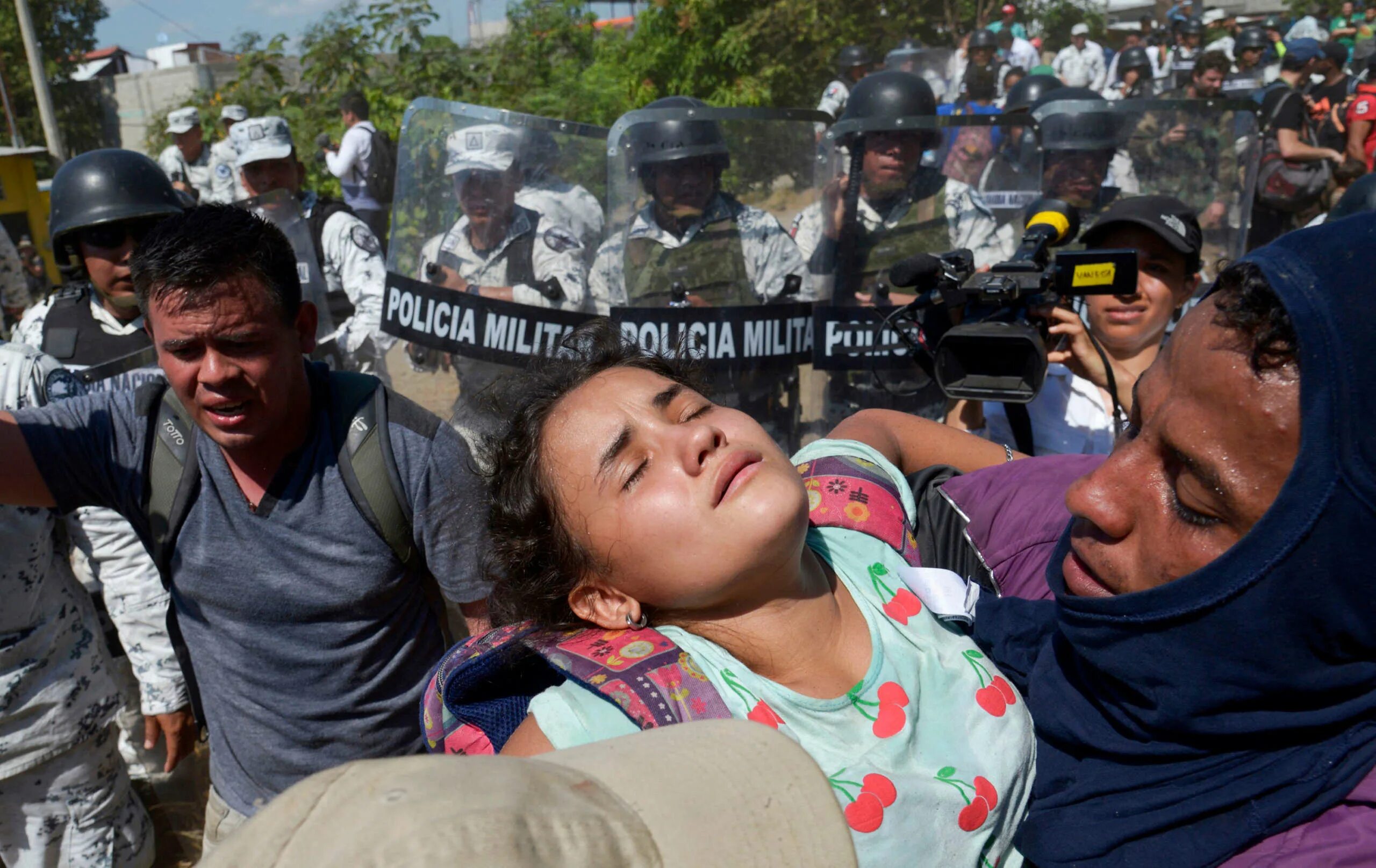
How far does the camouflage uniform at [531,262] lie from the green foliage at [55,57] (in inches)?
912

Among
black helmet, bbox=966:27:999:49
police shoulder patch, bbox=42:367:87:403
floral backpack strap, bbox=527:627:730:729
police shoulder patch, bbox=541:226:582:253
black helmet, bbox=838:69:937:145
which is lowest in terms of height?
police shoulder patch, bbox=42:367:87:403

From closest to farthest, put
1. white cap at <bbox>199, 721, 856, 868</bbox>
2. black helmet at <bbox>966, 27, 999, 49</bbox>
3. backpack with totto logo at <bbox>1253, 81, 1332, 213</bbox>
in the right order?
white cap at <bbox>199, 721, 856, 868</bbox> → backpack with totto logo at <bbox>1253, 81, 1332, 213</bbox> → black helmet at <bbox>966, 27, 999, 49</bbox>

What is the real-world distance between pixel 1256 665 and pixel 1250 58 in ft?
47.9

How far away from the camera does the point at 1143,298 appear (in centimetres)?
321

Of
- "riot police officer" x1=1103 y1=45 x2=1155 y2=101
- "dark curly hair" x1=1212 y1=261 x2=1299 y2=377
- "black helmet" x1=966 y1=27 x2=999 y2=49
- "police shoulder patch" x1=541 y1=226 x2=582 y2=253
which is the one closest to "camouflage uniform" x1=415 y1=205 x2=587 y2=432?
"police shoulder patch" x1=541 y1=226 x2=582 y2=253

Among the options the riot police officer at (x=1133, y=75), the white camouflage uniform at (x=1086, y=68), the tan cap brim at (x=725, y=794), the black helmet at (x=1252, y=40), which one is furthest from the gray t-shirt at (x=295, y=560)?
the white camouflage uniform at (x=1086, y=68)

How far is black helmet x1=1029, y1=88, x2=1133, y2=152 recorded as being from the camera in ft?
14.9

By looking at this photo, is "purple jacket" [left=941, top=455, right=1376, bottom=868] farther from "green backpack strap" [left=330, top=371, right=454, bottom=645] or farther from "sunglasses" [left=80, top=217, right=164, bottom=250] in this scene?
"sunglasses" [left=80, top=217, right=164, bottom=250]

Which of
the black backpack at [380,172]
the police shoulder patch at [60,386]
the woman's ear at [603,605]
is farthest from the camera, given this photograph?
the black backpack at [380,172]

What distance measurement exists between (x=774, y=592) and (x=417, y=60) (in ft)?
42.3

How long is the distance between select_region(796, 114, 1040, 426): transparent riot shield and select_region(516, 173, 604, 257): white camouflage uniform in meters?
0.91

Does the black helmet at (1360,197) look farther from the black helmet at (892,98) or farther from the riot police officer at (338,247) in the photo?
the riot police officer at (338,247)

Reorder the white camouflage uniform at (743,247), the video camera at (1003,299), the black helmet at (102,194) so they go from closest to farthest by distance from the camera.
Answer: the video camera at (1003,299)
the black helmet at (102,194)
the white camouflage uniform at (743,247)

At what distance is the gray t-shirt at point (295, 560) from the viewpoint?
7.57ft
